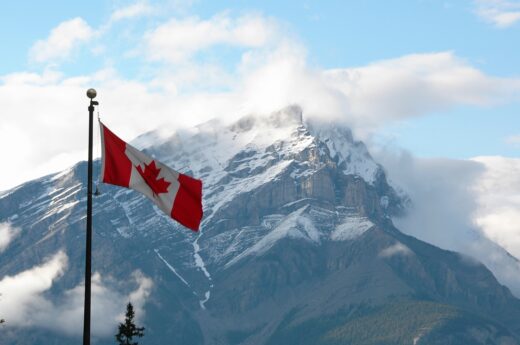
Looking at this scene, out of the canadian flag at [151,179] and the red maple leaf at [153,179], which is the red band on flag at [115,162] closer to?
the canadian flag at [151,179]

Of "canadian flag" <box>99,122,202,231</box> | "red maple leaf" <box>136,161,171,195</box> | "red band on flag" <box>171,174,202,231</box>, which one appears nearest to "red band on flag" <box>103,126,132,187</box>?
"canadian flag" <box>99,122,202,231</box>

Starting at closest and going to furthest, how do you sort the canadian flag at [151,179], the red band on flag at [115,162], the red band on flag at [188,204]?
the red band on flag at [115,162] → the canadian flag at [151,179] → the red band on flag at [188,204]

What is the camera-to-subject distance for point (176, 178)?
68.2 metres

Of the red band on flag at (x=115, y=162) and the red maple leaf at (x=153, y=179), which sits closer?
the red band on flag at (x=115, y=162)

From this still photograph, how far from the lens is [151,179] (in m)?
67.1

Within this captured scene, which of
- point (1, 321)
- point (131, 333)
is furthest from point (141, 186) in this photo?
point (131, 333)

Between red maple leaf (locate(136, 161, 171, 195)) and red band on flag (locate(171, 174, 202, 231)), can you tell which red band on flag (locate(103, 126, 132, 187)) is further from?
red band on flag (locate(171, 174, 202, 231))

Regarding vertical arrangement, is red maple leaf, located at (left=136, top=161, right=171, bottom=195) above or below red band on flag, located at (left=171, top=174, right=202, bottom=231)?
above

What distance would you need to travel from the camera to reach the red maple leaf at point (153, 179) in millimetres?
66562

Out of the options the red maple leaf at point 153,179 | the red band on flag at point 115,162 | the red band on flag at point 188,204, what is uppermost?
the red band on flag at point 115,162

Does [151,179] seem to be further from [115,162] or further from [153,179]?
[115,162]

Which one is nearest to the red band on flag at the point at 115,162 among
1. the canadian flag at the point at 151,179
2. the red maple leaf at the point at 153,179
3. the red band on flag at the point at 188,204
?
the canadian flag at the point at 151,179

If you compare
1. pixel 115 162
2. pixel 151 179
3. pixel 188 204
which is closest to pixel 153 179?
pixel 151 179

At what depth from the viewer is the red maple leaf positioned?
2621 inches
